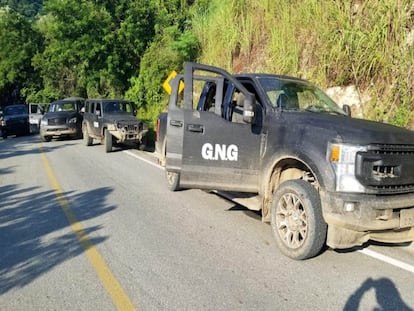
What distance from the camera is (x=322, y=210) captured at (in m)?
4.31

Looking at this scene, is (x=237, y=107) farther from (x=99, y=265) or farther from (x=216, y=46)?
(x=216, y=46)

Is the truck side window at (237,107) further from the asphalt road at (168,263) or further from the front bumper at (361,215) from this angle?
the front bumper at (361,215)

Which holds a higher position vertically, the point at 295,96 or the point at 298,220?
the point at 295,96

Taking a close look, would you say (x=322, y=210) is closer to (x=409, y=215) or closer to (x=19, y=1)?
(x=409, y=215)

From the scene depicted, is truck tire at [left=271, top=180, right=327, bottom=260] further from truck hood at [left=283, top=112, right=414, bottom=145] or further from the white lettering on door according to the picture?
the white lettering on door

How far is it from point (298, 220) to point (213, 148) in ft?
4.92

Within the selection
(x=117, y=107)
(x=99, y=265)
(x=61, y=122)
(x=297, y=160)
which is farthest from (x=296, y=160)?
(x=61, y=122)

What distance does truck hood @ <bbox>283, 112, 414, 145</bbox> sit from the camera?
4148mm

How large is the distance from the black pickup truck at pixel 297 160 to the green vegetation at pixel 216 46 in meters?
4.86

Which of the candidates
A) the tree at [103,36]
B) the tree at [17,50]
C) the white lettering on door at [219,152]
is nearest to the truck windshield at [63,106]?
the tree at [103,36]

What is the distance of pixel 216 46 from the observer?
18.3 meters

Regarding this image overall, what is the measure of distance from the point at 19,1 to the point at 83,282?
96890mm

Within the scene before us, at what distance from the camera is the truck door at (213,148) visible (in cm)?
531

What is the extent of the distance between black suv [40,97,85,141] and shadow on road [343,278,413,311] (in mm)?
16795
